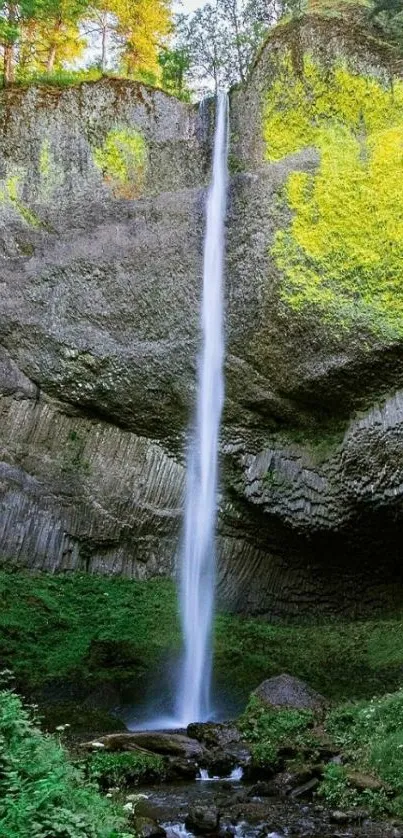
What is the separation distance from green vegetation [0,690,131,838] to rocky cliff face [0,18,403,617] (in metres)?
10.2

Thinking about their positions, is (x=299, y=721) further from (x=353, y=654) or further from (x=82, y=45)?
(x=82, y=45)

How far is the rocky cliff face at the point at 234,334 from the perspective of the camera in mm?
16234

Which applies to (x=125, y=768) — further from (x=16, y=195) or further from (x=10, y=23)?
(x=10, y=23)

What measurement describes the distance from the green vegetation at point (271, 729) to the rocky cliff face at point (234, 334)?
5.41 metres

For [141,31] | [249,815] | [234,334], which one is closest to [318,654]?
[234,334]

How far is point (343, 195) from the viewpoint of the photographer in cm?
1653

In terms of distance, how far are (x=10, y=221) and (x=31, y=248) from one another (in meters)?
0.81

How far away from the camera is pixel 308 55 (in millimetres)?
17266

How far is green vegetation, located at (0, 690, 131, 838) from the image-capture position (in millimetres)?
5023

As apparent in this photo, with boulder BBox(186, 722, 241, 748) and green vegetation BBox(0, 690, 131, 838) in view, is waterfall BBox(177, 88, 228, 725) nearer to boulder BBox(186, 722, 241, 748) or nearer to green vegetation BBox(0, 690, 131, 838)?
boulder BBox(186, 722, 241, 748)

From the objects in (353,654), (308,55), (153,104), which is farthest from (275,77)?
(353,654)

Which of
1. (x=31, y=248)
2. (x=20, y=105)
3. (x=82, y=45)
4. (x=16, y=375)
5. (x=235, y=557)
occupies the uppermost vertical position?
(x=82, y=45)

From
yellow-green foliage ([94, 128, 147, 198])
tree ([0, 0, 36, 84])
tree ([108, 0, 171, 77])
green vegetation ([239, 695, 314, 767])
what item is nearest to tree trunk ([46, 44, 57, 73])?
tree ([0, 0, 36, 84])

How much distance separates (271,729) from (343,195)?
10717 mm
